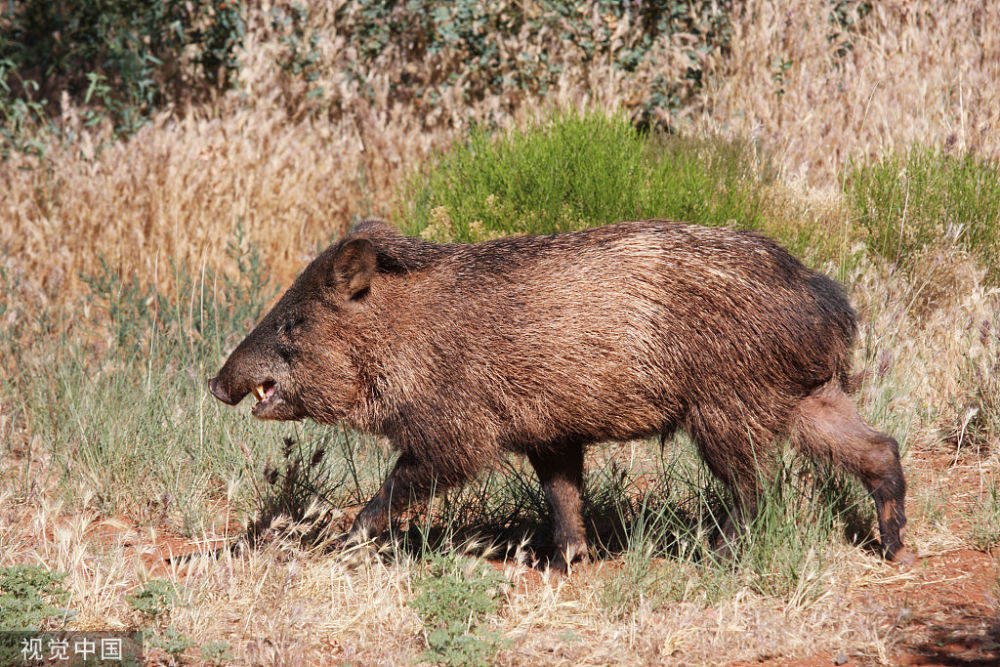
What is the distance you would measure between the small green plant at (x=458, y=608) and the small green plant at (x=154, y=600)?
787 millimetres

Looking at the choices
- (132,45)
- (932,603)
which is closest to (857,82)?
(932,603)

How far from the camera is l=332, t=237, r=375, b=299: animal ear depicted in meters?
4.23

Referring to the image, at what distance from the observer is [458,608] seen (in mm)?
3688

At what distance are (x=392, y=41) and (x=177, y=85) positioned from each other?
187cm

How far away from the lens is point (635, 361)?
4004mm

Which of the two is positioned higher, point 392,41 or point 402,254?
point 392,41

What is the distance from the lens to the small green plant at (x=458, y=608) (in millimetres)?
3424

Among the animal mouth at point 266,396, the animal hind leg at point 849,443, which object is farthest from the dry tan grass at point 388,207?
the animal mouth at point 266,396

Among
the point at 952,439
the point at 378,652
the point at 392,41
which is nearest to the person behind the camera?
the point at 378,652

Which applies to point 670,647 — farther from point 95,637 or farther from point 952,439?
point 952,439

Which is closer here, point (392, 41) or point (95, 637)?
point (95, 637)

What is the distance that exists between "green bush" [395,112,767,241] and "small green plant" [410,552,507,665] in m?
2.66

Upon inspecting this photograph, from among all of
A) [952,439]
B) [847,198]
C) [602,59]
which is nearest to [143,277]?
[602,59]

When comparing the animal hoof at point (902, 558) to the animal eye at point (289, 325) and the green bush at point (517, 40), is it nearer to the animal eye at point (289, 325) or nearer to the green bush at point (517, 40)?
the animal eye at point (289, 325)
